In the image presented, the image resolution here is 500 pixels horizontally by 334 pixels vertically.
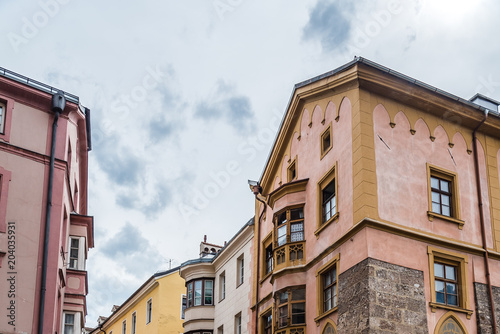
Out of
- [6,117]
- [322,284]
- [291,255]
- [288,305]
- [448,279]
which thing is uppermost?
[6,117]

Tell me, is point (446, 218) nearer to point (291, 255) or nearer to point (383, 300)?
point (383, 300)

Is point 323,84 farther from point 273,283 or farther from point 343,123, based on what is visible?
point 273,283

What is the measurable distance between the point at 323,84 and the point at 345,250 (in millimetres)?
6920

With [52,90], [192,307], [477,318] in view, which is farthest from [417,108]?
[192,307]

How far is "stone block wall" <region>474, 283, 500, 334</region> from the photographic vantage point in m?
21.2

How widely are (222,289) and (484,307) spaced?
55.2ft

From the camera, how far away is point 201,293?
36812mm

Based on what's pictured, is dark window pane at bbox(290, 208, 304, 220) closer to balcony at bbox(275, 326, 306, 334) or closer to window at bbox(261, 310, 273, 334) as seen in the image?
window at bbox(261, 310, 273, 334)

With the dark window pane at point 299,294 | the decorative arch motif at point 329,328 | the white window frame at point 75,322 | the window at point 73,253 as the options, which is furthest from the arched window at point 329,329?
the window at point 73,253

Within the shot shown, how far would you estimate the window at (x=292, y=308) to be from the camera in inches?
955

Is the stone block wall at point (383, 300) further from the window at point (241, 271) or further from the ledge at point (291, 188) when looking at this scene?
the window at point (241, 271)

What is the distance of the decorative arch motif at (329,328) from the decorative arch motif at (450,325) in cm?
320

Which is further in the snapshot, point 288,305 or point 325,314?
point 288,305

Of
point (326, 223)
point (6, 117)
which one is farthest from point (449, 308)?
point (6, 117)
